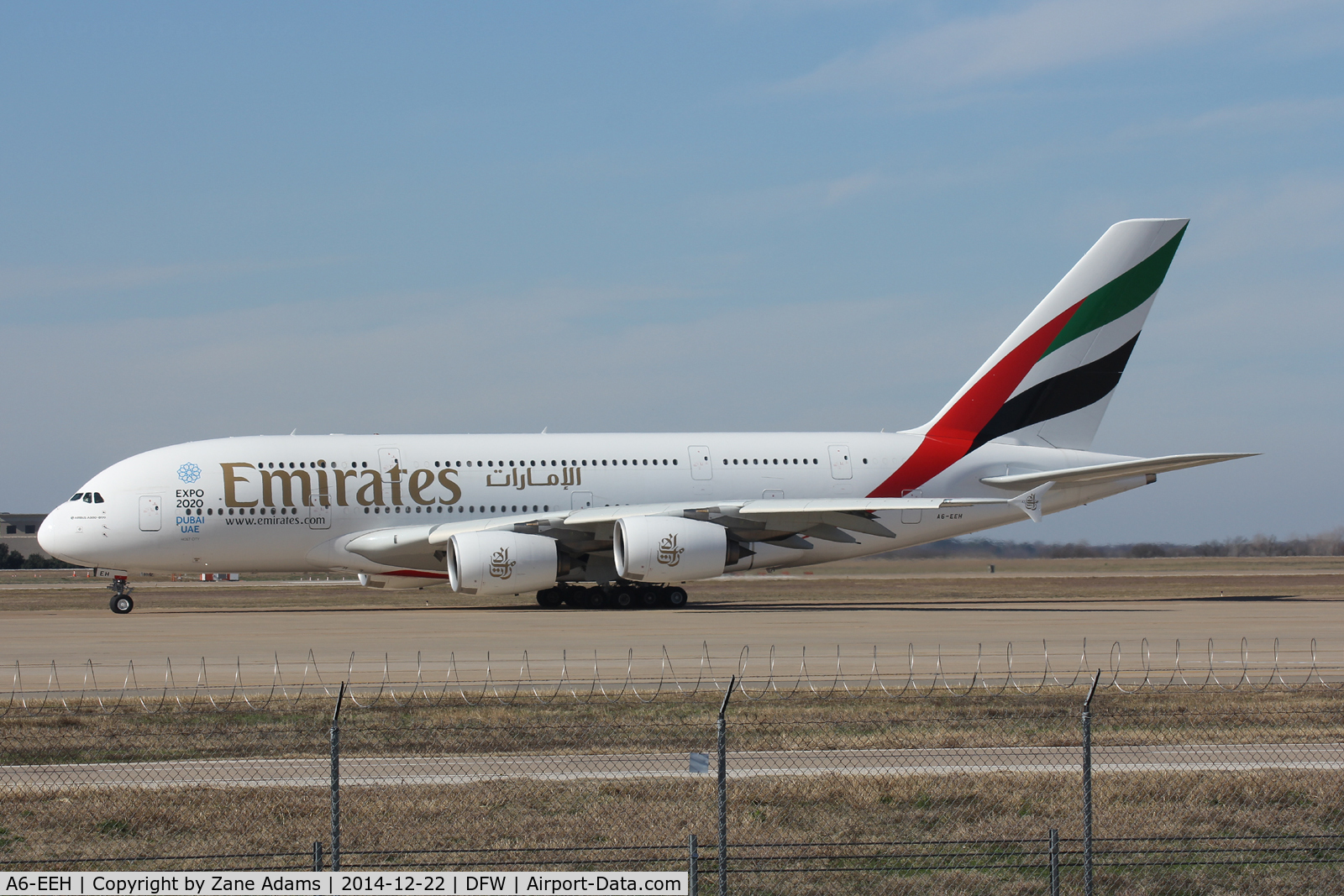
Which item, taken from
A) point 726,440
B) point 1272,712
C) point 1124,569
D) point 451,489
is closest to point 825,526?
point 726,440

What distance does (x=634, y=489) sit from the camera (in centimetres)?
3850

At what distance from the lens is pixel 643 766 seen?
12781 mm

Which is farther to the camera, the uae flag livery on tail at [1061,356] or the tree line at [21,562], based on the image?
the tree line at [21,562]

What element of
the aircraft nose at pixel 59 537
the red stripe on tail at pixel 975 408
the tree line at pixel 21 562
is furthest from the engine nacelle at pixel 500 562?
the tree line at pixel 21 562

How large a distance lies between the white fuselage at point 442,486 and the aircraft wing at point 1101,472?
21.0 inches

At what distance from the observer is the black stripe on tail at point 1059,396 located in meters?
40.5

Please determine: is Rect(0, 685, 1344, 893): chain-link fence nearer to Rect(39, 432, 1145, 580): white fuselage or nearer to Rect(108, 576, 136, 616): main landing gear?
Rect(39, 432, 1145, 580): white fuselage

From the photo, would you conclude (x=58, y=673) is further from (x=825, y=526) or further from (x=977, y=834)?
(x=825, y=526)

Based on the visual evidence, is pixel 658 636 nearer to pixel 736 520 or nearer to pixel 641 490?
pixel 736 520

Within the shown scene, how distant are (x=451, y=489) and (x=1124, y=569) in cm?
4198

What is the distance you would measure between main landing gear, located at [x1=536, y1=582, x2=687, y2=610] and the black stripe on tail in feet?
32.8

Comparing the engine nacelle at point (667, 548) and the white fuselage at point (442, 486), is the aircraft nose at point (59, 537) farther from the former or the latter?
the engine nacelle at point (667, 548)

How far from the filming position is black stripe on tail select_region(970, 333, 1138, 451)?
40.5m
